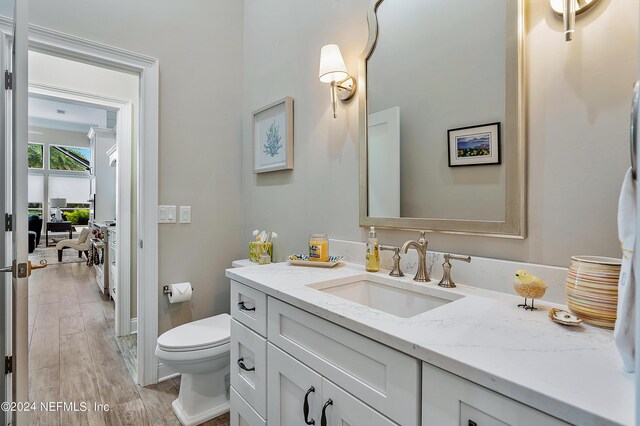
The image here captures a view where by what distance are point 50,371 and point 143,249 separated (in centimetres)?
119

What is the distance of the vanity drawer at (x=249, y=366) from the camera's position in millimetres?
1202

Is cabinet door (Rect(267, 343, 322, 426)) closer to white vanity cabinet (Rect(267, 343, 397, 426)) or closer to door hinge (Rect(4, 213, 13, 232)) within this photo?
white vanity cabinet (Rect(267, 343, 397, 426))

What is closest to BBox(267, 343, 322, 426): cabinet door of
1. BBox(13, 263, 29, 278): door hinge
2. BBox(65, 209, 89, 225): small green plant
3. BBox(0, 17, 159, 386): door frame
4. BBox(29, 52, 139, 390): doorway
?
BBox(13, 263, 29, 278): door hinge

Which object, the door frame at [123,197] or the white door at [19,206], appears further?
the door frame at [123,197]

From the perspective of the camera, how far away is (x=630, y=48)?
86cm

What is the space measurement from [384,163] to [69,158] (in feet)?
32.3

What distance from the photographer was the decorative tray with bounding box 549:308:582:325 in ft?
2.52

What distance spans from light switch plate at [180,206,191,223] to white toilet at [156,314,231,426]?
2.45ft

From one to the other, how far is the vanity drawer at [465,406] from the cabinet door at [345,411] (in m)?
0.14

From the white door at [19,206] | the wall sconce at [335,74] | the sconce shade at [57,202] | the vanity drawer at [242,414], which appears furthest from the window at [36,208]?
the wall sconce at [335,74]

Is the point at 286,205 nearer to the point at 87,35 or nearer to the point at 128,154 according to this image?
the point at 87,35

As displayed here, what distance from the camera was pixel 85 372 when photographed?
227 cm

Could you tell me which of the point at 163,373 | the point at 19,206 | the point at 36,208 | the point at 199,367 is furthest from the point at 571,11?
the point at 36,208

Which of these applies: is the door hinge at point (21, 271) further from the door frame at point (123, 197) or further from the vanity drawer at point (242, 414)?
the door frame at point (123, 197)
